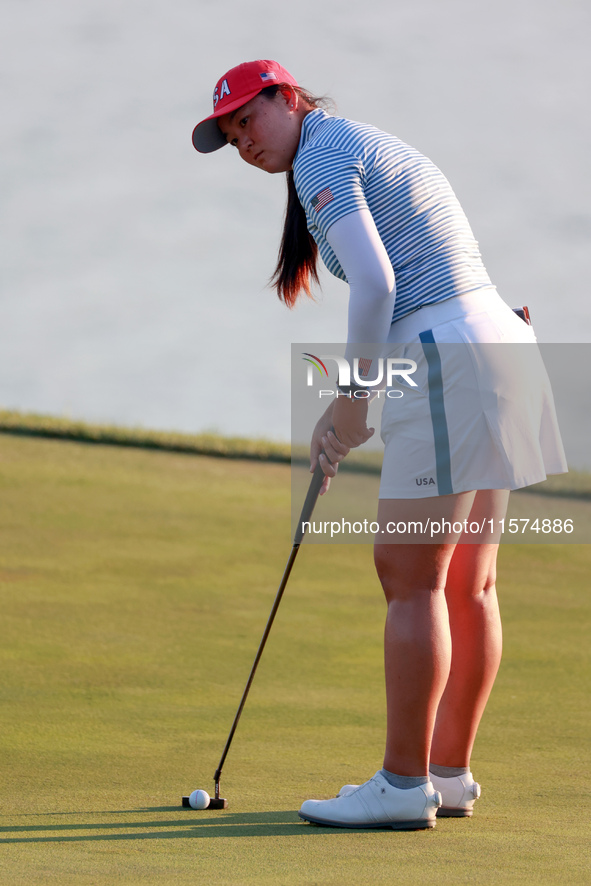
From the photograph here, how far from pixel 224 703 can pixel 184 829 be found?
38.3 inches

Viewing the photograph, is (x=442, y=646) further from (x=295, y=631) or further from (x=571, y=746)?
(x=295, y=631)

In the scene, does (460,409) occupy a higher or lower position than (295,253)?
lower

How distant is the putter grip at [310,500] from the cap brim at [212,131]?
0.60m

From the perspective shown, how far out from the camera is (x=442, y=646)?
169 centimetres

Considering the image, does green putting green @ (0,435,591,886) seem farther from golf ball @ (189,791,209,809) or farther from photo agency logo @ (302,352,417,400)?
photo agency logo @ (302,352,417,400)

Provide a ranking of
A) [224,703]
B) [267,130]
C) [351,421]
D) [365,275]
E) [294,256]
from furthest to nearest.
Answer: [224,703] < [294,256] < [267,130] < [351,421] < [365,275]

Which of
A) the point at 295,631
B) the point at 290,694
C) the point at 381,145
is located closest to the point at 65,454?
the point at 295,631

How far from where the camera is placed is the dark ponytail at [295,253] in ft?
6.20

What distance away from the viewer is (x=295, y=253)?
1.92m

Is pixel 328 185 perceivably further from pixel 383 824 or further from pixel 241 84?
pixel 383 824

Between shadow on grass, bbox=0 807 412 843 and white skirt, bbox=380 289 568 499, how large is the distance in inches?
21.6

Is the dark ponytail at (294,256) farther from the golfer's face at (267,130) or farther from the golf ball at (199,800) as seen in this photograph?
the golf ball at (199,800)

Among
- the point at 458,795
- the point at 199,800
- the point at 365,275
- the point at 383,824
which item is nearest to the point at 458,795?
the point at 458,795

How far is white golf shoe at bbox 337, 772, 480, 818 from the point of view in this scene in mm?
1799
